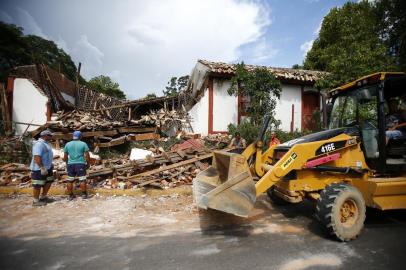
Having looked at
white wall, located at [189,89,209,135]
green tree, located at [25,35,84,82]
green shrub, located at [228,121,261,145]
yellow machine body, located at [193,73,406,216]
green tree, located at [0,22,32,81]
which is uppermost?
green tree, located at [25,35,84,82]

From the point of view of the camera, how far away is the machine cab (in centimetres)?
444

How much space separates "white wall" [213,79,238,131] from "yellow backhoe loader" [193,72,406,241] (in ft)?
29.4

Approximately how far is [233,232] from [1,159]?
9834 mm

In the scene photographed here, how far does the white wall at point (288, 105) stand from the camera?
589 inches

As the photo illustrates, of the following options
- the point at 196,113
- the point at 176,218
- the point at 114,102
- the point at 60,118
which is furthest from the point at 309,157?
the point at 114,102

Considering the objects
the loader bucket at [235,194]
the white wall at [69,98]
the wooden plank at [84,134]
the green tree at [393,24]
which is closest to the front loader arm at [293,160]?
the loader bucket at [235,194]

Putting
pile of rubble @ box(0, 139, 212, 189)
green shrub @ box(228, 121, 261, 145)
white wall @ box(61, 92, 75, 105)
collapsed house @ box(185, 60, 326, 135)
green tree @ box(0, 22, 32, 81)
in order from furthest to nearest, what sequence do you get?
green tree @ box(0, 22, 32, 81) → white wall @ box(61, 92, 75, 105) → collapsed house @ box(185, 60, 326, 135) → green shrub @ box(228, 121, 261, 145) → pile of rubble @ box(0, 139, 212, 189)

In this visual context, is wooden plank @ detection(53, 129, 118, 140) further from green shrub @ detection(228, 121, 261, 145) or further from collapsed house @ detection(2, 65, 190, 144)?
green shrub @ detection(228, 121, 261, 145)

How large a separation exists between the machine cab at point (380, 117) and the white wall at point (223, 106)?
29.4 feet

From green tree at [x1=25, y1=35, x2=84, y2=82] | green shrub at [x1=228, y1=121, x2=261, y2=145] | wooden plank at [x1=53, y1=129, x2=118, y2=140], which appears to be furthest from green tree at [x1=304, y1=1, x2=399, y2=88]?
green tree at [x1=25, y1=35, x2=84, y2=82]

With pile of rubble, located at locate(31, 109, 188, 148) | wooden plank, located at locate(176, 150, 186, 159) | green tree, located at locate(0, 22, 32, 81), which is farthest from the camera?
green tree, located at locate(0, 22, 32, 81)

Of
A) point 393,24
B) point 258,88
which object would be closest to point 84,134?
point 258,88

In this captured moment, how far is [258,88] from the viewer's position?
1267cm

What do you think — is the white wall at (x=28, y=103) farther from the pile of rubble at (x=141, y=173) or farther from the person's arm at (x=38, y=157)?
the person's arm at (x=38, y=157)
